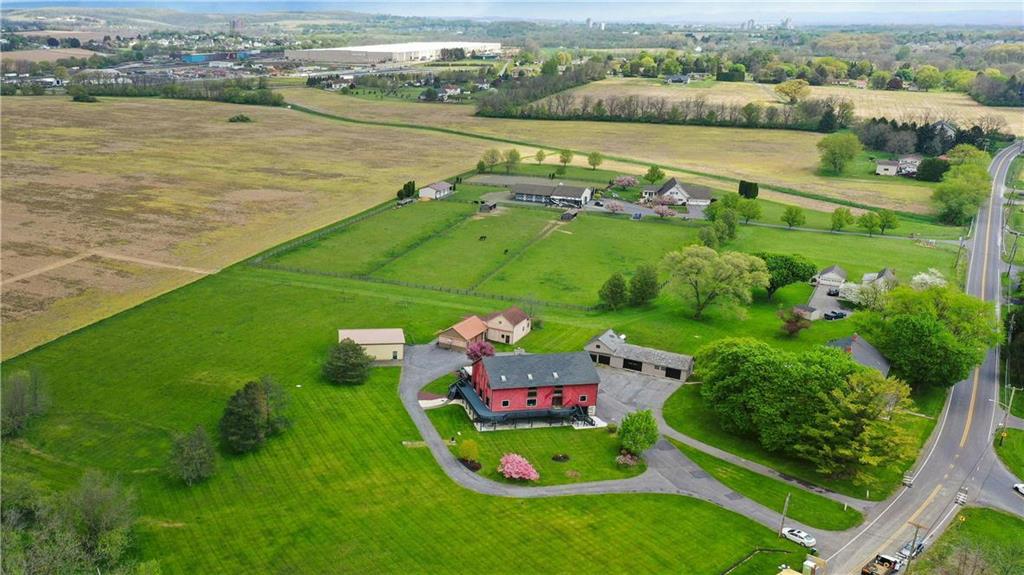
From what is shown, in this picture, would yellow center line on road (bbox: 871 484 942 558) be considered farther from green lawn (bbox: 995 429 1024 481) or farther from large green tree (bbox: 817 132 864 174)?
large green tree (bbox: 817 132 864 174)

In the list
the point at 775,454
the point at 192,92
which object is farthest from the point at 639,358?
the point at 192,92

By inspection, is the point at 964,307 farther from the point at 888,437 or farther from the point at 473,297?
the point at 473,297

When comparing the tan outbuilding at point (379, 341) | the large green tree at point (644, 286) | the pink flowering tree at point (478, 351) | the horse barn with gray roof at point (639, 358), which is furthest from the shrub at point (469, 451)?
the large green tree at point (644, 286)

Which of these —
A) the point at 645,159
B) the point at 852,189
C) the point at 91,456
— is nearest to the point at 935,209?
the point at 852,189

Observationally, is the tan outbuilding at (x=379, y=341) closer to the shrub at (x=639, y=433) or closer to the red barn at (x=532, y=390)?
the red barn at (x=532, y=390)

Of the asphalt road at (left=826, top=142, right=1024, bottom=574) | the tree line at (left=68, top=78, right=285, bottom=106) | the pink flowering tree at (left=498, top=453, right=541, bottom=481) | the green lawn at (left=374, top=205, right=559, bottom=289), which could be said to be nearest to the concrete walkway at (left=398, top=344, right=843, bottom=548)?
the pink flowering tree at (left=498, top=453, right=541, bottom=481)

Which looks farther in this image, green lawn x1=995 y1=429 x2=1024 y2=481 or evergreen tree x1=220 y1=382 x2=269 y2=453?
green lawn x1=995 y1=429 x2=1024 y2=481
